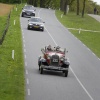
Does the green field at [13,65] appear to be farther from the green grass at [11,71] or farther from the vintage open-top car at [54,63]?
the vintage open-top car at [54,63]

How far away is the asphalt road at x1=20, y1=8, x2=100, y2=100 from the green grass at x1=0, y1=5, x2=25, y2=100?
399 millimetres

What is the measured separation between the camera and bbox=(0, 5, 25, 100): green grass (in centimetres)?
1945

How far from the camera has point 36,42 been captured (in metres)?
41.0

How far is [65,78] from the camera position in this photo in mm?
25531

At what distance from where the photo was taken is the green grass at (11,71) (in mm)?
19453

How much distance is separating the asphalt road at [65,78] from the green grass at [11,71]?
40 cm

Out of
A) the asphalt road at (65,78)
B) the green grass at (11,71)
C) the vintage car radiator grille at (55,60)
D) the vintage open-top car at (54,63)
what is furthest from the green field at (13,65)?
the vintage car radiator grille at (55,60)

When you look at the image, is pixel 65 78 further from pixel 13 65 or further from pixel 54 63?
pixel 13 65

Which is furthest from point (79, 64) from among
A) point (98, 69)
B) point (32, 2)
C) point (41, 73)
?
point (32, 2)

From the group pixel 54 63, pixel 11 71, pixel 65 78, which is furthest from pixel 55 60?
pixel 11 71

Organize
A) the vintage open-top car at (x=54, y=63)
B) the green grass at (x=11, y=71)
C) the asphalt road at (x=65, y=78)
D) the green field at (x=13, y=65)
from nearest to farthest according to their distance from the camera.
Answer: the green grass at (x=11, y=71)
the green field at (x=13, y=65)
the asphalt road at (x=65, y=78)
the vintage open-top car at (x=54, y=63)

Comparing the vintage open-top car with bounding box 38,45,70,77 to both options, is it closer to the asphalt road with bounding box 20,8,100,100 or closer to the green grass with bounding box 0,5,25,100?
A: the asphalt road with bounding box 20,8,100,100

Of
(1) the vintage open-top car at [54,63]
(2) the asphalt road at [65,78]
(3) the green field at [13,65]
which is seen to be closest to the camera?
(3) the green field at [13,65]

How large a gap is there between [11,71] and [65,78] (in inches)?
128
